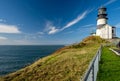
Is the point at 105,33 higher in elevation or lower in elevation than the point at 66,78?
higher

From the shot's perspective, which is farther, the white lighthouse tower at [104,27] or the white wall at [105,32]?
the white lighthouse tower at [104,27]

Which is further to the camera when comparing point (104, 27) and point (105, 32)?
point (104, 27)

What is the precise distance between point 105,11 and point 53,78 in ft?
187

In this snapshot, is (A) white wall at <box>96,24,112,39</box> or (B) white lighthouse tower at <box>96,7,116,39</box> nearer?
(A) white wall at <box>96,24,112,39</box>

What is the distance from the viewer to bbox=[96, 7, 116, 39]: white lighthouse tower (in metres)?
66.4

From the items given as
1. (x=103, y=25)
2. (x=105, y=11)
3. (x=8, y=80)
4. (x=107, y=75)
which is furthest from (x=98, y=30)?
(x=107, y=75)

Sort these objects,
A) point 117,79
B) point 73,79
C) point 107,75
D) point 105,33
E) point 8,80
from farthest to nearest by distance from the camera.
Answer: point 105,33
point 8,80
point 73,79
point 107,75
point 117,79

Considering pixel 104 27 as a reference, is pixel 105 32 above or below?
below

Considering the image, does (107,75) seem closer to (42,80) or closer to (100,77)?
(100,77)

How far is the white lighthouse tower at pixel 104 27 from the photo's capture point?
2616 inches

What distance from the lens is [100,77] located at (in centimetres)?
1095

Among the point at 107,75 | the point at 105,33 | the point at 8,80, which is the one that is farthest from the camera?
the point at 105,33

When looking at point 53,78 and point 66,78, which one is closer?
point 66,78

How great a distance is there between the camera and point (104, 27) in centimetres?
6681
